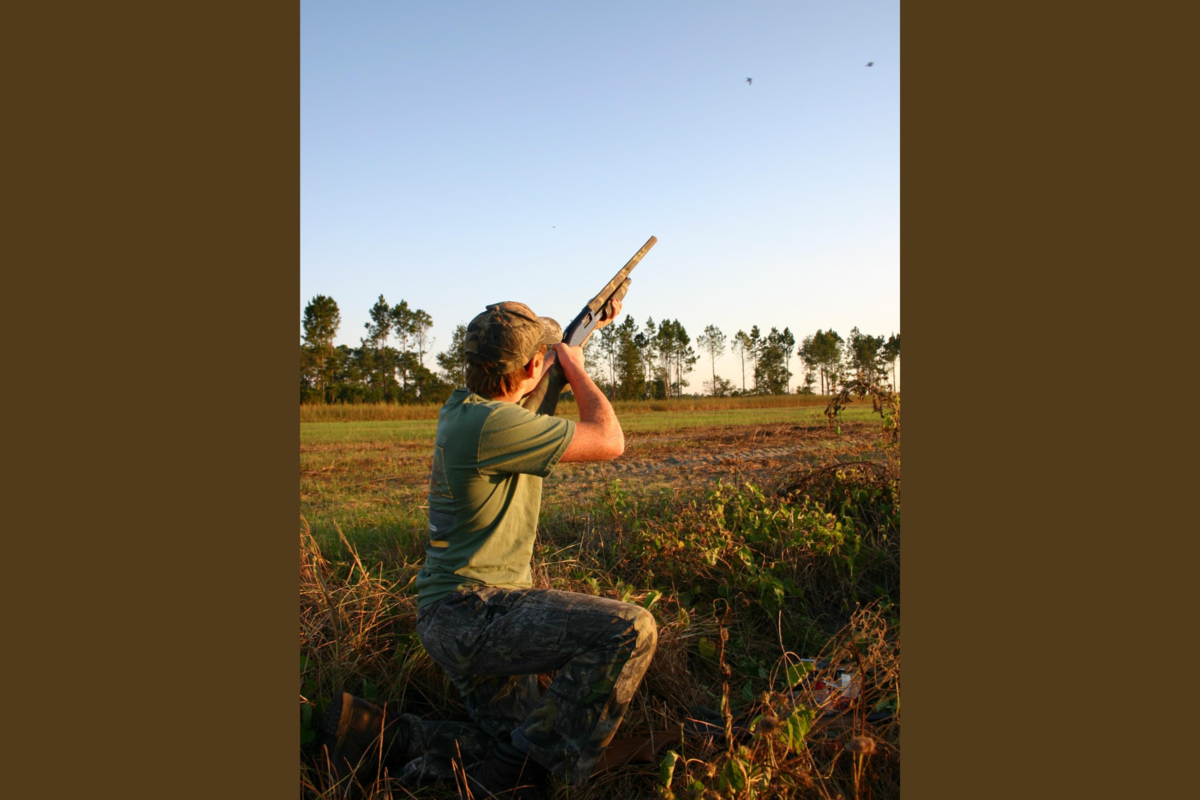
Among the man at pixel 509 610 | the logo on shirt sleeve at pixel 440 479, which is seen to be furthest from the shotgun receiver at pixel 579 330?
the logo on shirt sleeve at pixel 440 479

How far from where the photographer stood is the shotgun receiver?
11.1ft

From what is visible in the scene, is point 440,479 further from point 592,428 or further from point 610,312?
point 610,312

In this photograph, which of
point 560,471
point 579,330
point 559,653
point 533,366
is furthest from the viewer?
point 560,471

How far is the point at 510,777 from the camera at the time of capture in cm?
271

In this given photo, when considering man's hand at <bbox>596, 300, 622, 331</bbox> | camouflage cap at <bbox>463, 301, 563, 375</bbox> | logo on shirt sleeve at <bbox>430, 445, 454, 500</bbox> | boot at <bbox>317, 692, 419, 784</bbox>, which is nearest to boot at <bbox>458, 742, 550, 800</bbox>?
boot at <bbox>317, 692, 419, 784</bbox>

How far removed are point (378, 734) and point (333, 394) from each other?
66471 millimetres

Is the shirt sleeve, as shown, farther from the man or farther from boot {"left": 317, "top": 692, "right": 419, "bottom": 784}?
boot {"left": 317, "top": 692, "right": 419, "bottom": 784}

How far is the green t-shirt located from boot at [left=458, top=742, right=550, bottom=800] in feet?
2.16

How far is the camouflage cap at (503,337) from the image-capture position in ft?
9.57

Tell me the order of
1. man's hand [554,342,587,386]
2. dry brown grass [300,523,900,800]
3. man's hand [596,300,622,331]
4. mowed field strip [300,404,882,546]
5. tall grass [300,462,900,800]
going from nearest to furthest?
dry brown grass [300,523,900,800] → tall grass [300,462,900,800] → man's hand [554,342,587,386] → man's hand [596,300,622,331] → mowed field strip [300,404,882,546]

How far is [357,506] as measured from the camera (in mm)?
8227

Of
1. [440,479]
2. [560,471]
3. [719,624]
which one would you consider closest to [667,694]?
[719,624]

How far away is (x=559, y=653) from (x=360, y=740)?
1.07 m

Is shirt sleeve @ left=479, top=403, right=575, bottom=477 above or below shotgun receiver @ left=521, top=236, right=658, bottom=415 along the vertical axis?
below
